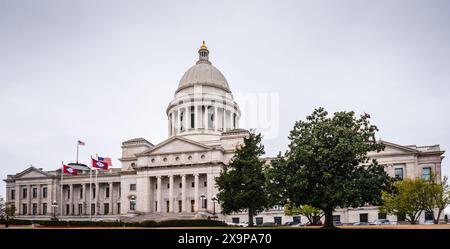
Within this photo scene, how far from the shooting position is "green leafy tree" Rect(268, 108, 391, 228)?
128ft

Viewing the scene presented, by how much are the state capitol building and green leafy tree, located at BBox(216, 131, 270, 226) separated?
13.8 m

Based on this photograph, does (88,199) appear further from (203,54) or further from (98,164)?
(203,54)

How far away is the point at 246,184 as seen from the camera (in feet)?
178

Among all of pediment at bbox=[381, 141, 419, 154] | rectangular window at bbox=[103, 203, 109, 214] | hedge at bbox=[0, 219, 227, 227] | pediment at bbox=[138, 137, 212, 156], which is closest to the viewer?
hedge at bbox=[0, 219, 227, 227]

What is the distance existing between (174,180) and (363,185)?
49.8 meters

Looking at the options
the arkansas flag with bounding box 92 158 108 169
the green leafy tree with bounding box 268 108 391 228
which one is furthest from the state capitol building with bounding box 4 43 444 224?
the green leafy tree with bounding box 268 108 391 228

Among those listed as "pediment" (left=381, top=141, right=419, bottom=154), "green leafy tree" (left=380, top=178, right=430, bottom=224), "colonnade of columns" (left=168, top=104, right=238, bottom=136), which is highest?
"colonnade of columns" (left=168, top=104, right=238, bottom=136)

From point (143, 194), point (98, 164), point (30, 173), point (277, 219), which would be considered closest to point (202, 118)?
point (143, 194)

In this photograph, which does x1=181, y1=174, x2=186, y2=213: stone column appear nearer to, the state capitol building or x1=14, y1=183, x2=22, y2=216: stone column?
the state capitol building

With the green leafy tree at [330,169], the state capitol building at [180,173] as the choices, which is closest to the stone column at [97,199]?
the state capitol building at [180,173]

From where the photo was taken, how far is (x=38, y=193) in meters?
96.9

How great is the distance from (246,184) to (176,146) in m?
31.2
